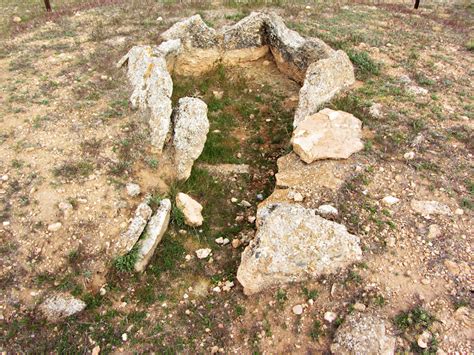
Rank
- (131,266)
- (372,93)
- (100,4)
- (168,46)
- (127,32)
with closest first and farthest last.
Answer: (131,266) → (372,93) → (168,46) → (127,32) → (100,4)

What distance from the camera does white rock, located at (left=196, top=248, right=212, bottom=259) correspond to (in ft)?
24.5

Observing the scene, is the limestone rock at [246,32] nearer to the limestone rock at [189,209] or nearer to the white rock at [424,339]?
the limestone rock at [189,209]

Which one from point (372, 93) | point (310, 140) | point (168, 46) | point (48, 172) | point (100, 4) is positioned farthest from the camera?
point (100, 4)

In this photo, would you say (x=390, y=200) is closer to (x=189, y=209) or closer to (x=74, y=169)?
(x=189, y=209)

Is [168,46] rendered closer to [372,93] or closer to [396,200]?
[372,93]

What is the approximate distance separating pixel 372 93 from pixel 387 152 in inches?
96.1

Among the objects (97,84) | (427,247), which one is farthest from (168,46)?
(427,247)

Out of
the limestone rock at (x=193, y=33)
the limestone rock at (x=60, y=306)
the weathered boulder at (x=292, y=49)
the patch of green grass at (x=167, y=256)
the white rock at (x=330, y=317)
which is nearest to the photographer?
the white rock at (x=330, y=317)

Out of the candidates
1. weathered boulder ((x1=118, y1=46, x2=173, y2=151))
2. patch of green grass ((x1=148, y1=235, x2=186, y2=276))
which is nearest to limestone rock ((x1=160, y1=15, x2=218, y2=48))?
weathered boulder ((x1=118, y1=46, x2=173, y2=151))

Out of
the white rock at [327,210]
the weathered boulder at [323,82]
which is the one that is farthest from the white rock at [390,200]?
the weathered boulder at [323,82]

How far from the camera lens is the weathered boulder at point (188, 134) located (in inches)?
349

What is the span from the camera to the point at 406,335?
222 inches

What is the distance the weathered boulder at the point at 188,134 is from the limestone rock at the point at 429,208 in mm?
4913

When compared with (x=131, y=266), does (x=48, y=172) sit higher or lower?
higher
